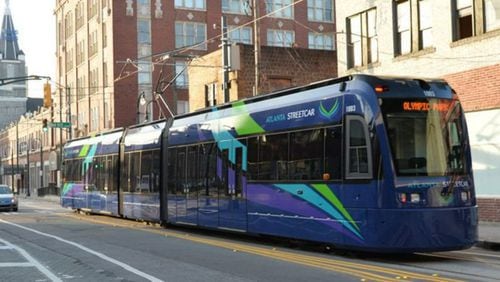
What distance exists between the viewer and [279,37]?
62875 millimetres

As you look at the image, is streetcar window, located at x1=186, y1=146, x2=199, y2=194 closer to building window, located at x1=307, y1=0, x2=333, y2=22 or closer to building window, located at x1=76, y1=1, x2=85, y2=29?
building window, located at x1=307, y1=0, x2=333, y2=22

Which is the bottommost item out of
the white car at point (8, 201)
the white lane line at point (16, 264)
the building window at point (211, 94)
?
the white lane line at point (16, 264)

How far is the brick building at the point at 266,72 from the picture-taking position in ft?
112

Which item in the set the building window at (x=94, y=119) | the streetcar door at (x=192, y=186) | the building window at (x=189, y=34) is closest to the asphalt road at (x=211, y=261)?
the streetcar door at (x=192, y=186)

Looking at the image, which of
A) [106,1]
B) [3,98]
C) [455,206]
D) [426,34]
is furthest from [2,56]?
[455,206]

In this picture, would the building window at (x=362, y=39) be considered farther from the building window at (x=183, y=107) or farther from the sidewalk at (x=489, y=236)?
the building window at (x=183, y=107)

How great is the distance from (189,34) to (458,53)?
41.3 m

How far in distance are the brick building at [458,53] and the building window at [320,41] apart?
122ft

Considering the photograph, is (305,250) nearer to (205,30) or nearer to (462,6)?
(462,6)

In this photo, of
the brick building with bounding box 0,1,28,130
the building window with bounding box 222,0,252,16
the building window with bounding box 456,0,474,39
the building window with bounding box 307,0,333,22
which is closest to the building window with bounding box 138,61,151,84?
the building window with bounding box 222,0,252,16

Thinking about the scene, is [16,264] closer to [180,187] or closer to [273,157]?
[273,157]

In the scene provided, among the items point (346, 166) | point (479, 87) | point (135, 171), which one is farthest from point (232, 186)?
point (479, 87)

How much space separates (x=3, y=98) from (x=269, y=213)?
122958 millimetres

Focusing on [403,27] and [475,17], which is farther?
[403,27]
